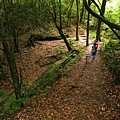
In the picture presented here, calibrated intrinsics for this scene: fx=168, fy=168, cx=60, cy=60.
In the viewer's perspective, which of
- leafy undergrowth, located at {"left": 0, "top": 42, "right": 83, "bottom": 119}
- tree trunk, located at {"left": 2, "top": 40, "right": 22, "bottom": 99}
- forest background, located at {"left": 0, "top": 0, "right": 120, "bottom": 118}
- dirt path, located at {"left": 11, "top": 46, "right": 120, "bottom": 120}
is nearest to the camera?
dirt path, located at {"left": 11, "top": 46, "right": 120, "bottom": 120}

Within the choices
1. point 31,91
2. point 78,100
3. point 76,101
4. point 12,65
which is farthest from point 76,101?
point 12,65

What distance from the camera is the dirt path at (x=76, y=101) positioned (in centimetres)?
742

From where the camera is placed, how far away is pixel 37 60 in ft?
57.7

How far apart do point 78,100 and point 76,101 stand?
0.41ft

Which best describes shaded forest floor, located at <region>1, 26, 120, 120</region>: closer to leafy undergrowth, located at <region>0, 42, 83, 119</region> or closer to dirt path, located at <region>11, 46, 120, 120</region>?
dirt path, located at <region>11, 46, 120, 120</region>

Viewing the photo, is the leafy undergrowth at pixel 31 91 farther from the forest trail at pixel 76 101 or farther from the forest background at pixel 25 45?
the forest trail at pixel 76 101

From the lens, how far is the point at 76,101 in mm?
8352

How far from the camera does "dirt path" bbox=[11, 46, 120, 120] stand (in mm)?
7422

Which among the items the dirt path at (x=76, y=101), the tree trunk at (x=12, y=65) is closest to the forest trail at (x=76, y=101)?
the dirt path at (x=76, y=101)

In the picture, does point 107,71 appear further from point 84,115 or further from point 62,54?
point 62,54

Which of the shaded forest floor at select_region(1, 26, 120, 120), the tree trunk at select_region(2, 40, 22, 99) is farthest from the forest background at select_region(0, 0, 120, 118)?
the shaded forest floor at select_region(1, 26, 120, 120)

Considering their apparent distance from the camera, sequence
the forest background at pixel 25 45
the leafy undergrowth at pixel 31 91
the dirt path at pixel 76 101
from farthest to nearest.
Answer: the leafy undergrowth at pixel 31 91, the forest background at pixel 25 45, the dirt path at pixel 76 101

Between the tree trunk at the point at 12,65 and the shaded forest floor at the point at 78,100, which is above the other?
the tree trunk at the point at 12,65

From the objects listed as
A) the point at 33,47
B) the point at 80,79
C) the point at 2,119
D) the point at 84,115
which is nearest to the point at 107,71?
the point at 80,79
